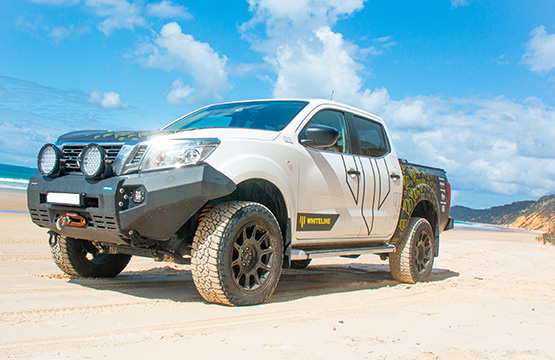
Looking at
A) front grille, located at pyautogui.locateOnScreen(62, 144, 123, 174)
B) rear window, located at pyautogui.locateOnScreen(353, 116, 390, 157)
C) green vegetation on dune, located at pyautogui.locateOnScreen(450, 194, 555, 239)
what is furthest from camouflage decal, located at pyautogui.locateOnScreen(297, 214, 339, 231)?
green vegetation on dune, located at pyautogui.locateOnScreen(450, 194, 555, 239)

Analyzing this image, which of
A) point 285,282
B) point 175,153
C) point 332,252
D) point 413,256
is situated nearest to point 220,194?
point 175,153

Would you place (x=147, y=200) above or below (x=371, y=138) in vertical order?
below

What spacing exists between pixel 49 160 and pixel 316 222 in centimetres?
239

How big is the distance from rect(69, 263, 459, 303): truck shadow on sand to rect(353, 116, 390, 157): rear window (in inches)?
60.7

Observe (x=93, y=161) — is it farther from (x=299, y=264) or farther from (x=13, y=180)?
(x=13, y=180)

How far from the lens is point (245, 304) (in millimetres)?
4098

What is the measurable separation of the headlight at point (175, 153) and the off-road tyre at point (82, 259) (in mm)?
1562

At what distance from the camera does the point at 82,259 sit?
16.8 ft

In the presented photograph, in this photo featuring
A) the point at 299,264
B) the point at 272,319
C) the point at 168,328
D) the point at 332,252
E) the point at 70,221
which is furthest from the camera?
the point at 299,264

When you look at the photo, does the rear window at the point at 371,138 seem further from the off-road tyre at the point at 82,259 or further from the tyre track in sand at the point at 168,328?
the off-road tyre at the point at 82,259

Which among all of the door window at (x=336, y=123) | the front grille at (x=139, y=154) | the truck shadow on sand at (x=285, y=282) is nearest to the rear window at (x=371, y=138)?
the door window at (x=336, y=123)

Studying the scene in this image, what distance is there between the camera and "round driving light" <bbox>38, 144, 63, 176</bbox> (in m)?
4.18

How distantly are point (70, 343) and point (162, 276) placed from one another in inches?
115

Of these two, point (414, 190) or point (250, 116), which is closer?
point (250, 116)
